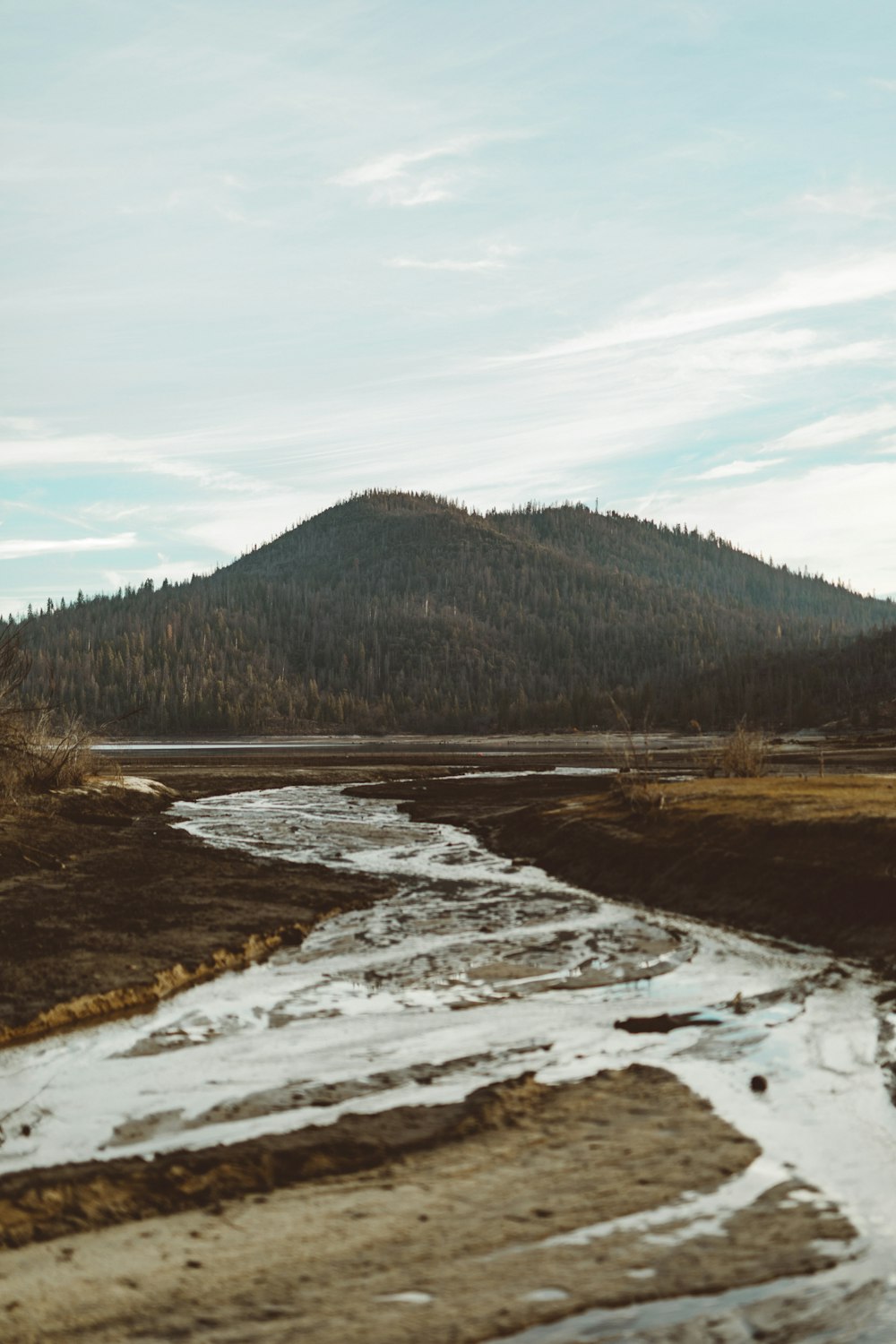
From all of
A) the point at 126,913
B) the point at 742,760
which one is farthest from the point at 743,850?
the point at 742,760

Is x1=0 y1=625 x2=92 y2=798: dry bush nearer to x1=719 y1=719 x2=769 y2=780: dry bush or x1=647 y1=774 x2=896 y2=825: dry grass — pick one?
x1=647 y1=774 x2=896 y2=825: dry grass

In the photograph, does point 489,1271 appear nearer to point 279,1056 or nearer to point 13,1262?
point 13,1262

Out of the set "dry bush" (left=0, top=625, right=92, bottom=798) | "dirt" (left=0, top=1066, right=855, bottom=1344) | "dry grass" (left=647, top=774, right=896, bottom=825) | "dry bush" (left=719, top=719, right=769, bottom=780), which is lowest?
"dirt" (left=0, top=1066, right=855, bottom=1344)

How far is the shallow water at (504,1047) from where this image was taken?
8141 mm

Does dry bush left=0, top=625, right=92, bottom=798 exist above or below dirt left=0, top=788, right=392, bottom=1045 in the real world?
above

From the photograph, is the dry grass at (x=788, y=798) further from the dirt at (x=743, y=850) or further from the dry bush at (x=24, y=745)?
the dry bush at (x=24, y=745)

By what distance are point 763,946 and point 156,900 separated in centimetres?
1048

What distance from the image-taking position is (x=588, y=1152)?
8.34m

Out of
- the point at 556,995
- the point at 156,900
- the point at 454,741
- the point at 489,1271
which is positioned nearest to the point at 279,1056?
the point at 556,995

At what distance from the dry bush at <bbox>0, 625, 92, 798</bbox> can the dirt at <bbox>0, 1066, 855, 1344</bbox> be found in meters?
21.4

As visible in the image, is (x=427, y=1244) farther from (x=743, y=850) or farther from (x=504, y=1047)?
(x=743, y=850)

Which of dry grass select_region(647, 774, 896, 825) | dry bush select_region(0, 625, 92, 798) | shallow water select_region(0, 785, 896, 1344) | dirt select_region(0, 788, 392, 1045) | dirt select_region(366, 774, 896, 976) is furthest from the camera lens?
dry bush select_region(0, 625, 92, 798)

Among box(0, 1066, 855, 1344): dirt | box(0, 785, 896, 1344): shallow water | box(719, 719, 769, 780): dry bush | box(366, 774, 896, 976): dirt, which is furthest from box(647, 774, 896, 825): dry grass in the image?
box(0, 1066, 855, 1344): dirt

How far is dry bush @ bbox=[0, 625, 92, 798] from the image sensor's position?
30.8 meters
